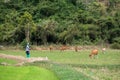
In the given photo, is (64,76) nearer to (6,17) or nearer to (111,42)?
(111,42)

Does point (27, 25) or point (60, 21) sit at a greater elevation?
point (27, 25)

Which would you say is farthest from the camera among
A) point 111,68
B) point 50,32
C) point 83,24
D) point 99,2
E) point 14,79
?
point 99,2

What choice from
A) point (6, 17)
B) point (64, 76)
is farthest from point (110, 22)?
point (64, 76)

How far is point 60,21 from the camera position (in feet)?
190

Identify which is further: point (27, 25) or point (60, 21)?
point (60, 21)

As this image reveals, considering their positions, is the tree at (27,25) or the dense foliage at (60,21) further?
the dense foliage at (60,21)

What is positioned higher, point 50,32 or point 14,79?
point 14,79

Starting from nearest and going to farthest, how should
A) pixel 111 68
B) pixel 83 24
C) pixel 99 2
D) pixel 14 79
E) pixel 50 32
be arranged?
pixel 14 79 → pixel 111 68 → pixel 50 32 → pixel 83 24 → pixel 99 2

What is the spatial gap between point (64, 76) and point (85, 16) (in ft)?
124

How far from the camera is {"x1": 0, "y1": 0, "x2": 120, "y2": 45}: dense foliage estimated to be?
5172 centimetres

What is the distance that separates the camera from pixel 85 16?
5644 cm

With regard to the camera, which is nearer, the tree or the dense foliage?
the tree

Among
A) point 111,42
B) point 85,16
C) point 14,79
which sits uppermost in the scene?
point 14,79

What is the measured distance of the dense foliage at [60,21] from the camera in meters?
51.7
